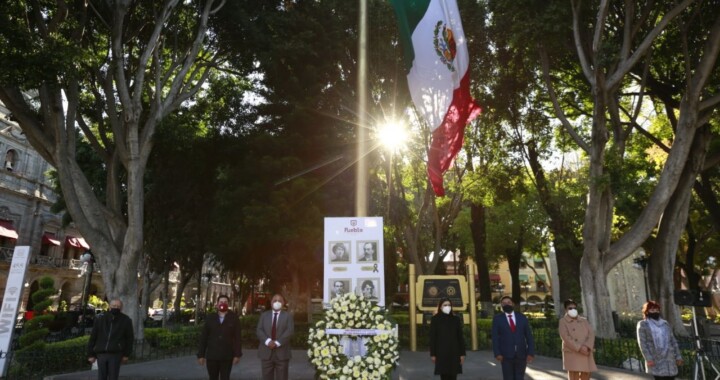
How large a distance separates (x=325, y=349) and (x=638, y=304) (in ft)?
104

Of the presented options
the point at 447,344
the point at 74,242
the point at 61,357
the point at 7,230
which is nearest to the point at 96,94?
the point at 61,357

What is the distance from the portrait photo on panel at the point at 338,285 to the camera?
9.59 meters

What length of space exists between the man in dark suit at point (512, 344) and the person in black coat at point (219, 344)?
446 centimetres

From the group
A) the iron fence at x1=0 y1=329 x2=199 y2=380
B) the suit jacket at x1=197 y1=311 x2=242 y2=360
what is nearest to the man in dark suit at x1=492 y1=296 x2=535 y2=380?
the suit jacket at x1=197 y1=311 x2=242 y2=360

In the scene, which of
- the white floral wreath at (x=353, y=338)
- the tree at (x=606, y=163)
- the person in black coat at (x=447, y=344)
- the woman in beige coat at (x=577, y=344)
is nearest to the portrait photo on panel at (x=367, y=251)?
the white floral wreath at (x=353, y=338)

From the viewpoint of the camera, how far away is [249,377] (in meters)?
10.2

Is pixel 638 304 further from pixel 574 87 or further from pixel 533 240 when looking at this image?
pixel 574 87

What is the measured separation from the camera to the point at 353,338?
7.77 metres

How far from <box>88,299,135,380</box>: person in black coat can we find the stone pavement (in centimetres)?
275

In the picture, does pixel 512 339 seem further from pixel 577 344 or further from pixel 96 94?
pixel 96 94

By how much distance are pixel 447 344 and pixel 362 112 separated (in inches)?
481

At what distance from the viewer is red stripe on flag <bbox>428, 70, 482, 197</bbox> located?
11.4 m

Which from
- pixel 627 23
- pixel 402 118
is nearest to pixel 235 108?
pixel 402 118

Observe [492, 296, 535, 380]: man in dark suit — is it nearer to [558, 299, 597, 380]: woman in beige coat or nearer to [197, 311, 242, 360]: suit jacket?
[558, 299, 597, 380]: woman in beige coat
